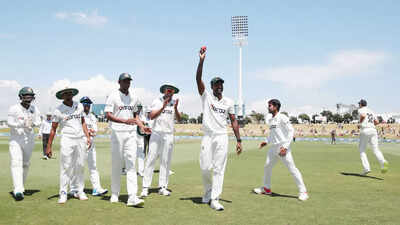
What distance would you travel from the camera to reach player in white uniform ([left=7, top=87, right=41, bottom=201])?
6.82 metres

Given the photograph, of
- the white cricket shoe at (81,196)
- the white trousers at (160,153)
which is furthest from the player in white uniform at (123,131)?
the white trousers at (160,153)

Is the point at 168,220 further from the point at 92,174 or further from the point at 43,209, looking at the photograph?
the point at 92,174

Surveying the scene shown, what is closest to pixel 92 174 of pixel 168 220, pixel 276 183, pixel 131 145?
pixel 131 145

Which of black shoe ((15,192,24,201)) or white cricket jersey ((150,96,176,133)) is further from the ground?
white cricket jersey ((150,96,176,133))

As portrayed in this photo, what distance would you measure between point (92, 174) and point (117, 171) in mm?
1258

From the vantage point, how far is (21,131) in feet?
22.7

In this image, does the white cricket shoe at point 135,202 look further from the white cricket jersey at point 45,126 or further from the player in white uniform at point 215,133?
the white cricket jersey at point 45,126

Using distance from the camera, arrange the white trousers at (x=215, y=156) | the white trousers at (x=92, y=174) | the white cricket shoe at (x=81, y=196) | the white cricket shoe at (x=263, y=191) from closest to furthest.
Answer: the white trousers at (x=215, y=156)
the white cricket shoe at (x=81, y=196)
the white trousers at (x=92, y=174)
the white cricket shoe at (x=263, y=191)

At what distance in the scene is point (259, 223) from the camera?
5.12 meters

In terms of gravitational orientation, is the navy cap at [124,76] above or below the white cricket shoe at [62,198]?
above

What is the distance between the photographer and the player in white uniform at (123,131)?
625cm

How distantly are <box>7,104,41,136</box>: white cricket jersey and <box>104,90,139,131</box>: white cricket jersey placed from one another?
193 cm

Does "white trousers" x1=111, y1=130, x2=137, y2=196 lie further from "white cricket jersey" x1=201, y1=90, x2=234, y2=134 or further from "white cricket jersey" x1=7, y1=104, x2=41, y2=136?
"white cricket jersey" x1=7, y1=104, x2=41, y2=136

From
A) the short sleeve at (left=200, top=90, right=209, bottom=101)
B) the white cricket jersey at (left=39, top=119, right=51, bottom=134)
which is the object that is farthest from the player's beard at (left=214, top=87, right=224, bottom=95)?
the white cricket jersey at (left=39, top=119, right=51, bottom=134)
